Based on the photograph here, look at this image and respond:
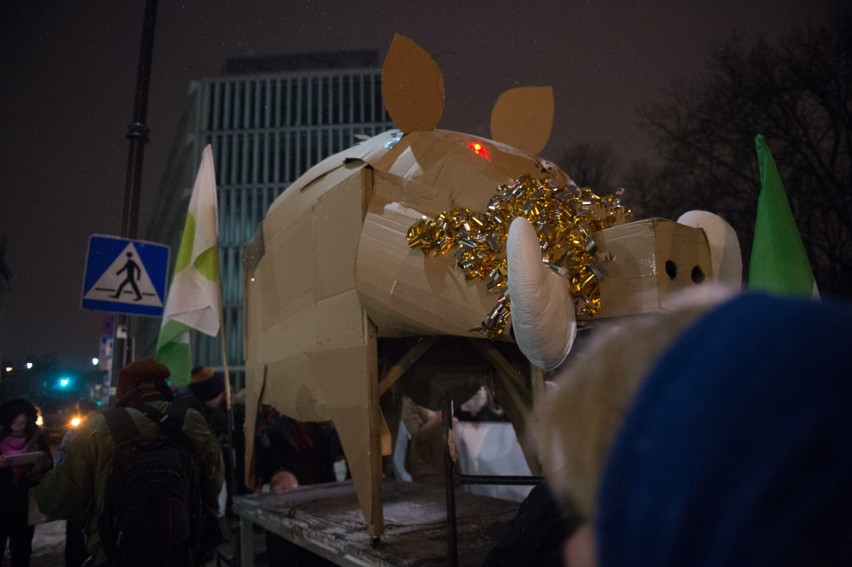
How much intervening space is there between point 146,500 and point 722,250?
2.74 metres

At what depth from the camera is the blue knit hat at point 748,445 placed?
19.1 inches

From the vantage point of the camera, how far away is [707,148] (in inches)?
471

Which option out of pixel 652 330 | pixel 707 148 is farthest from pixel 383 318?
pixel 707 148

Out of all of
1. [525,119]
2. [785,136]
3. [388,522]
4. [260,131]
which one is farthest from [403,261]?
[260,131]

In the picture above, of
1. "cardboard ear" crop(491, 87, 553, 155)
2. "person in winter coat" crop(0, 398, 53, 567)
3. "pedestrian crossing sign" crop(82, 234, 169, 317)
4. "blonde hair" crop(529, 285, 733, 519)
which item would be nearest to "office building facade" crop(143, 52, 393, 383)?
"pedestrian crossing sign" crop(82, 234, 169, 317)

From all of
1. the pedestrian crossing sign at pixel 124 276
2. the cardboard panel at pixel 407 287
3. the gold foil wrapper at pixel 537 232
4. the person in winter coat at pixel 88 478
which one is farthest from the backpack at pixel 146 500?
the pedestrian crossing sign at pixel 124 276

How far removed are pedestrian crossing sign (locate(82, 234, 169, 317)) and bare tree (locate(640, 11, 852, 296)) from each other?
1044cm

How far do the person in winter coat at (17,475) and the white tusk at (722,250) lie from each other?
14.6ft

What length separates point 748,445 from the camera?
1.62 feet

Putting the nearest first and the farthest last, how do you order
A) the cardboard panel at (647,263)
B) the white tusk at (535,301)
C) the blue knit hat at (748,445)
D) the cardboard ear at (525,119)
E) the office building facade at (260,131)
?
the blue knit hat at (748,445) < the white tusk at (535,301) < the cardboard panel at (647,263) < the cardboard ear at (525,119) < the office building facade at (260,131)

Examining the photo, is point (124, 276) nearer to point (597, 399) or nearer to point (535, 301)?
point (535, 301)

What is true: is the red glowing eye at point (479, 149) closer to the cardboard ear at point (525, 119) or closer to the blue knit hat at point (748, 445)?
the cardboard ear at point (525, 119)

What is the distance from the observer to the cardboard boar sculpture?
219cm

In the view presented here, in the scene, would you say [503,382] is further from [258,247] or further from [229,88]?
[229,88]
